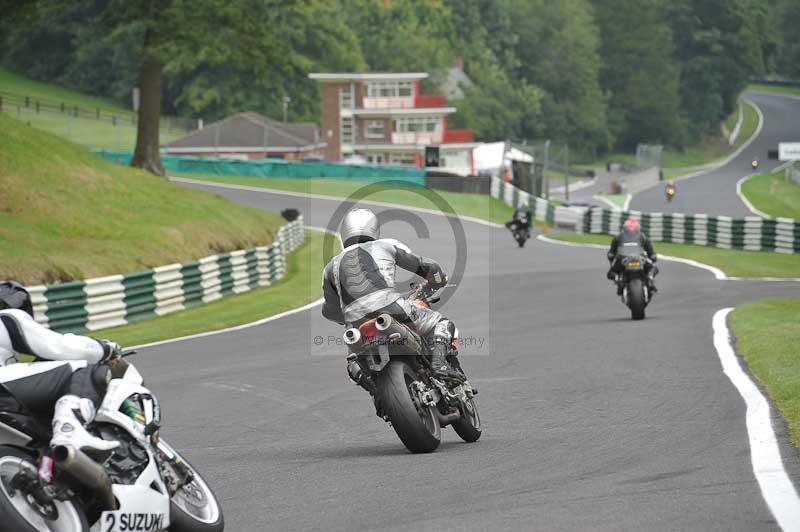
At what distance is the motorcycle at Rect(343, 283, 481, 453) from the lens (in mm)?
9375

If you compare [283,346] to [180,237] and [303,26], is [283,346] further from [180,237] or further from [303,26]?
[303,26]

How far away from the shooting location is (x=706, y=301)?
24.1 metres

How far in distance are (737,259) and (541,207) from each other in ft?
69.6

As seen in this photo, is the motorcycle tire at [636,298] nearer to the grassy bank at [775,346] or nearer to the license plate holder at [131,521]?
the grassy bank at [775,346]

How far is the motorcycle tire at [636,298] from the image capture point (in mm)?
20562

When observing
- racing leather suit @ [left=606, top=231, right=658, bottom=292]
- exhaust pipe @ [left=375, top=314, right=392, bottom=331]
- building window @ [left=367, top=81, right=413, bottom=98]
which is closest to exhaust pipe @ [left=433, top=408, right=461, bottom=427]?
exhaust pipe @ [left=375, top=314, right=392, bottom=331]

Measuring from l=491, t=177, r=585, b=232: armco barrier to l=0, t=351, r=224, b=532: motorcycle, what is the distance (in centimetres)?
4493

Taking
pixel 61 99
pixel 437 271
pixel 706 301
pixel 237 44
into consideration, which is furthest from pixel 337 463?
pixel 61 99

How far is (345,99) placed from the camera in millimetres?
110750

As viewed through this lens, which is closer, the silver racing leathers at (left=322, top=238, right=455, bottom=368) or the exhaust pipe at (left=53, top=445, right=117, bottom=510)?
the exhaust pipe at (left=53, top=445, right=117, bottom=510)

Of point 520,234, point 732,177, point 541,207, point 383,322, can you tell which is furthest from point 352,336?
point 732,177

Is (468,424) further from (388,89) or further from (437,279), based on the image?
(388,89)

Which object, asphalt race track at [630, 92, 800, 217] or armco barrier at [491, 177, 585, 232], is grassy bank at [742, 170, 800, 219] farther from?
armco barrier at [491, 177, 585, 232]

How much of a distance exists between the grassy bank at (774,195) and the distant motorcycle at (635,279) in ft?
142
